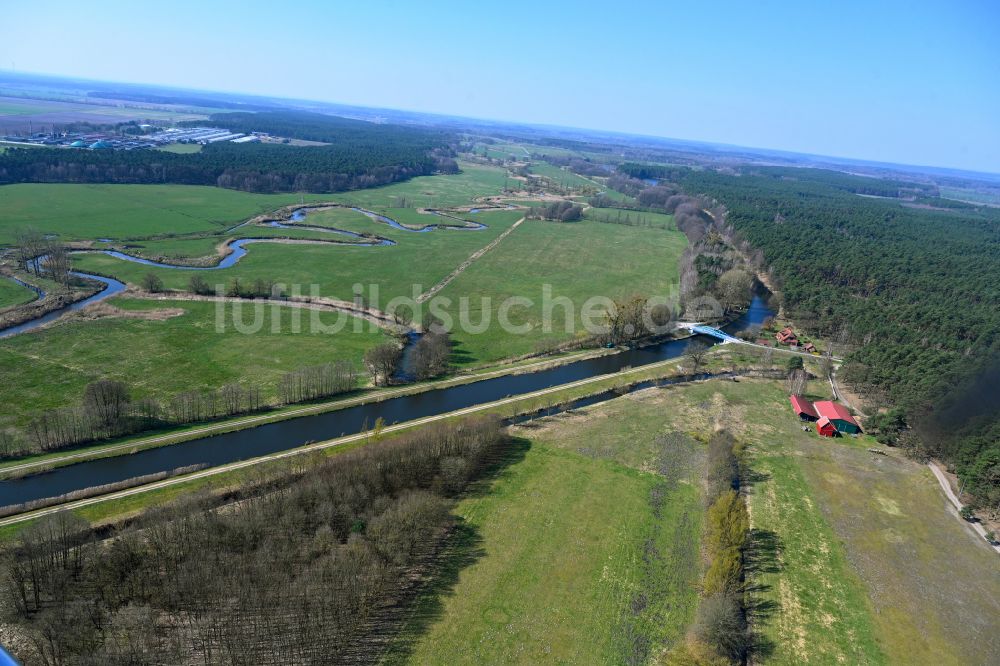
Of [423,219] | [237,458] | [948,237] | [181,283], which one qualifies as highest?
[948,237]

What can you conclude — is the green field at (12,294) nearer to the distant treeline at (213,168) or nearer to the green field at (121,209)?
the green field at (121,209)

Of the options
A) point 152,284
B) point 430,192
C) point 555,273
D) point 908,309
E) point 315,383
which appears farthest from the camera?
point 430,192

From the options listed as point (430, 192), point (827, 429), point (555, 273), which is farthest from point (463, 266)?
point (430, 192)

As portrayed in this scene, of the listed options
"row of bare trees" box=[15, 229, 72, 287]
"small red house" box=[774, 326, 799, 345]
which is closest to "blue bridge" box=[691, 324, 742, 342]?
"small red house" box=[774, 326, 799, 345]

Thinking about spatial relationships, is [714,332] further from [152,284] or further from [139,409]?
[152,284]

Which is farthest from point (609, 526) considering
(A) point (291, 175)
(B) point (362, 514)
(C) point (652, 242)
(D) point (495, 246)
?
(A) point (291, 175)

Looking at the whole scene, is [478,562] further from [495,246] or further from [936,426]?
[495,246]

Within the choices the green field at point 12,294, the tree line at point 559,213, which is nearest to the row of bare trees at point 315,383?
the green field at point 12,294
